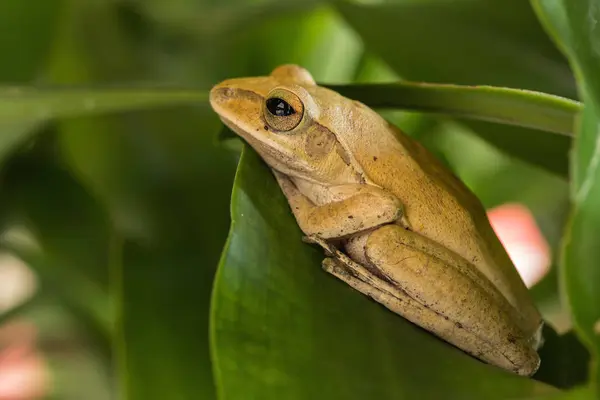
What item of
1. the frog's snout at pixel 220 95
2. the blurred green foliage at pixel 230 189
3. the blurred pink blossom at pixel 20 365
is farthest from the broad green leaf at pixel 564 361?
the blurred pink blossom at pixel 20 365

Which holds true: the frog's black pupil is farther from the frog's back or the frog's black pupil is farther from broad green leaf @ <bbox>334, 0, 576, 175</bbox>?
broad green leaf @ <bbox>334, 0, 576, 175</bbox>

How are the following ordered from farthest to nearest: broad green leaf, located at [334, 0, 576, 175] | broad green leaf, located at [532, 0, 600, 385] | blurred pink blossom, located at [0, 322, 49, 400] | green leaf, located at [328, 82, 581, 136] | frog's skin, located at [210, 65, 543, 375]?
blurred pink blossom, located at [0, 322, 49, 400], broad green leaf, located at [334, 0, 576, 175], frog's skin, located at [210, 65, 543, 375], green leaf, located at [328, 82, 581, 136], broad green leaf, located at [532, 0, 600, 385]

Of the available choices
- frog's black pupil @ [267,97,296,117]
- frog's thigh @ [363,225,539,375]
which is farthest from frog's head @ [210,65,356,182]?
frog's thigh @ [363,225,539,375]

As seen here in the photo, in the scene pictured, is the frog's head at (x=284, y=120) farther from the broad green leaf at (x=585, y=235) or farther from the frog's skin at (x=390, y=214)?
the broad green leaf at (x=585, y=235)

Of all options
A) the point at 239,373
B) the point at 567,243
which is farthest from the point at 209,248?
the point at 567,243

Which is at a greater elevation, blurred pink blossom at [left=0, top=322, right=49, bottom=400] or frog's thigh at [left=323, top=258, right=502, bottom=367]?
frog's thigh at [left=323, top=258, right=502, bottom=367]

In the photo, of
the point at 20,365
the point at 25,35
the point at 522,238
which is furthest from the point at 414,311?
the point at 20,365

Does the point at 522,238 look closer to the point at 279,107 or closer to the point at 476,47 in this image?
the point at 476,47

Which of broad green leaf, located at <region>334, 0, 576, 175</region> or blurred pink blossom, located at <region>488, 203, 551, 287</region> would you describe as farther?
blurred pink blossom, located at <region>488, 203, 551, 287</region>
